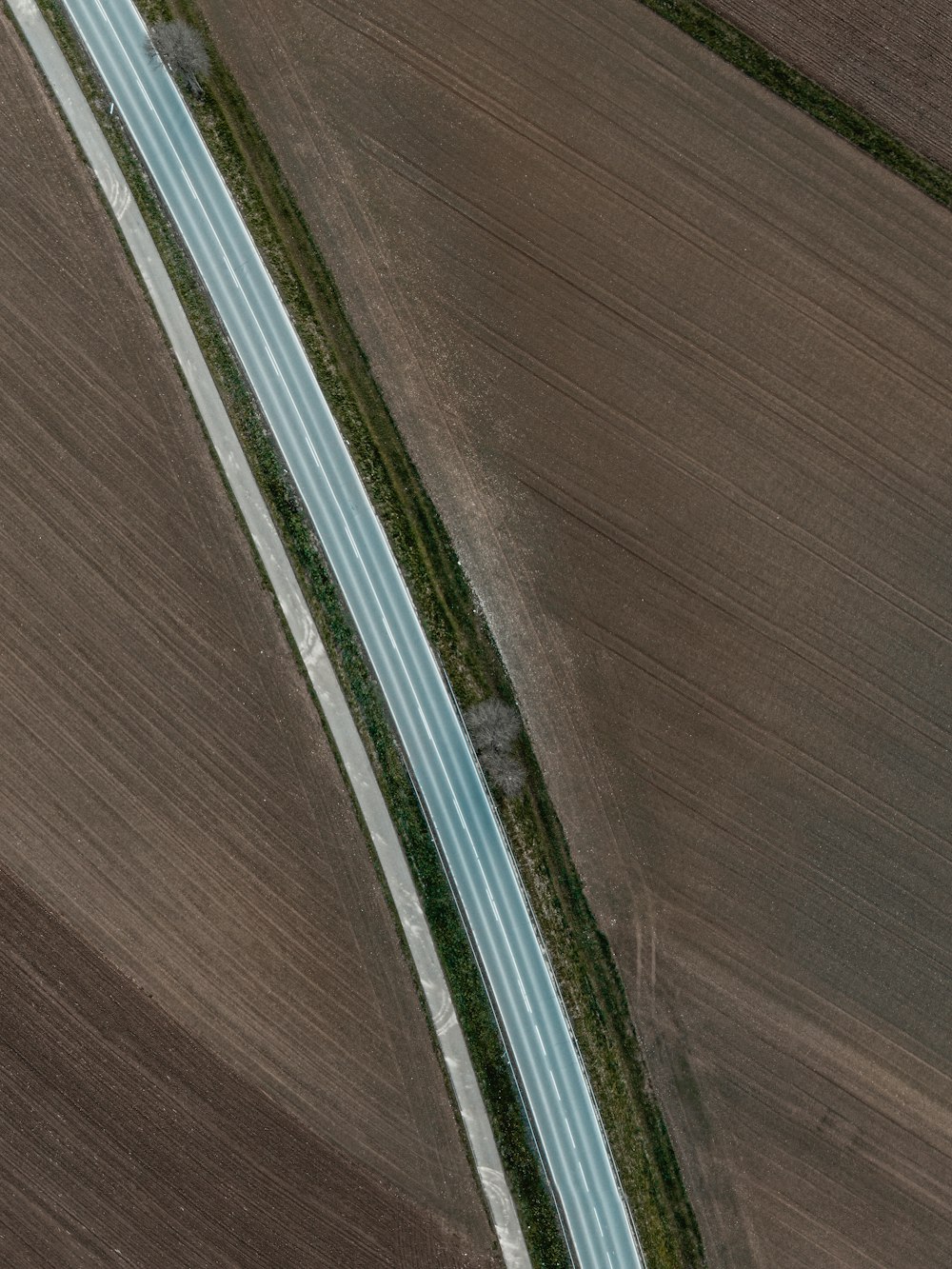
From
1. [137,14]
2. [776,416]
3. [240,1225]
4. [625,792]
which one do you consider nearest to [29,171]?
[137,14]

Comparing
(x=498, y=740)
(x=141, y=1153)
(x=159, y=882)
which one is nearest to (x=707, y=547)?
(x=498, y=740)

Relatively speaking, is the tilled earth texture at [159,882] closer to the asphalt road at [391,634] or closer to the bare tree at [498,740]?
the asphalt road at [391,634]

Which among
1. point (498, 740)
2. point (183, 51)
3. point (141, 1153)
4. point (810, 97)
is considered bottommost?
point (141, 1153)

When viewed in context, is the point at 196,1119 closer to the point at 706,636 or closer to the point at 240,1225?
the point at 240,1225

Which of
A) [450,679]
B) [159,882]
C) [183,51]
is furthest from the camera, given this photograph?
[450,679]

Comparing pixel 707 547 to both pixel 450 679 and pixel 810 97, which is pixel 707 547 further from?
pixel 810 97

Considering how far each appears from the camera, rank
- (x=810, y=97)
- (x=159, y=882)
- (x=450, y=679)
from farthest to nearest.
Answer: (x=450, y=679) < (x=159, y=882) < (x=810, y=97)

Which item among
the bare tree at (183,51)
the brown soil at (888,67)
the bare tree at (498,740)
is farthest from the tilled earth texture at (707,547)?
the brown soil at (888,67)
